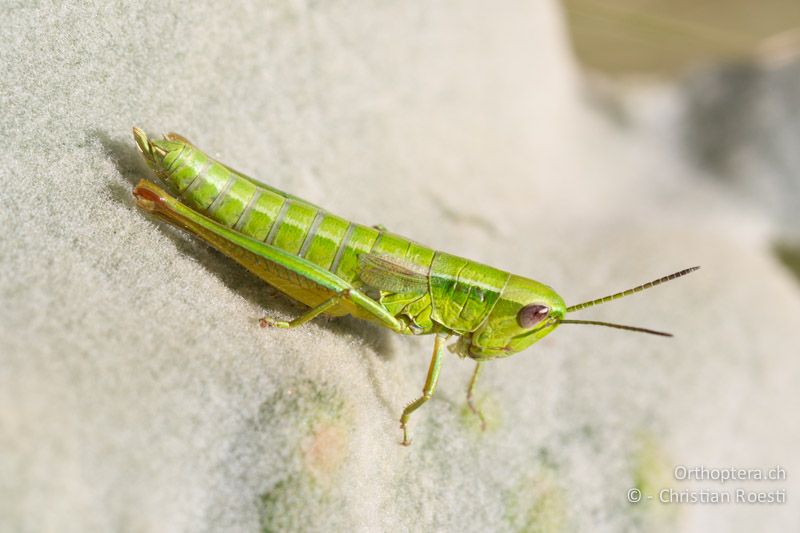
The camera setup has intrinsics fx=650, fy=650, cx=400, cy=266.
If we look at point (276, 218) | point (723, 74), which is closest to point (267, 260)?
point (276, 218)

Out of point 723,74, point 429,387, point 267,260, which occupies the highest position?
point 723,74

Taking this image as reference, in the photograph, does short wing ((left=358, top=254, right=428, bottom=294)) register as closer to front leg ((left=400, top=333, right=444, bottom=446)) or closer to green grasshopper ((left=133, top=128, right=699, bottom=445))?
green grasshopper ((left=133, top=128, right=699, bottom=445))

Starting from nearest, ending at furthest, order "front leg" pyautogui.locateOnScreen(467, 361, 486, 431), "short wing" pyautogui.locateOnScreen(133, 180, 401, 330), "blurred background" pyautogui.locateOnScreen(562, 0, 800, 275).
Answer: "short wing" pyautogui.locateOnScreen(133, 180, 401, 330) < "front leg" pyautogui.locateOnScreen(467, 361, 486, 431) < "blurred background" pyautogui.locateOnScreen(562, 0, 800, 275)

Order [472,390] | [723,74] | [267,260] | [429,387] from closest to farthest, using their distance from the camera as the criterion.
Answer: [267,260], [429,387], [472,390], [723,74]

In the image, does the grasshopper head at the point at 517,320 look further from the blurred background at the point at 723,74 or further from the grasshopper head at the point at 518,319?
the blurred background at the point at 723,74

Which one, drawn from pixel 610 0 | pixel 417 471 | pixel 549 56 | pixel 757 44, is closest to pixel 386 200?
pixel 417 471

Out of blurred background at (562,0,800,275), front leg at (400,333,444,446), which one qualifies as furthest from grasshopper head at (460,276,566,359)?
blurred background at (562,0,800,275)

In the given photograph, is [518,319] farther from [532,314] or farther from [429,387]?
[429,387]

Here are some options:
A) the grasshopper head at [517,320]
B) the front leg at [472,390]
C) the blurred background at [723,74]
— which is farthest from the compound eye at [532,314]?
the blurred background at [723,74]
